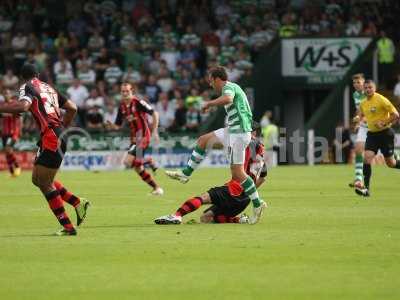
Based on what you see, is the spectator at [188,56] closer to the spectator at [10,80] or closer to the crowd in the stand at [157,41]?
the crowd in the stand at [157,41]

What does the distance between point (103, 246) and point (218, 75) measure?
333 centimetres

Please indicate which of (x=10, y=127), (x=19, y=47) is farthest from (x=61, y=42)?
(x=10, y=127)

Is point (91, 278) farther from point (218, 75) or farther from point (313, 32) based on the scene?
point (313, 32)

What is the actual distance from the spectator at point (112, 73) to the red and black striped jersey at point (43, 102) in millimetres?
23524

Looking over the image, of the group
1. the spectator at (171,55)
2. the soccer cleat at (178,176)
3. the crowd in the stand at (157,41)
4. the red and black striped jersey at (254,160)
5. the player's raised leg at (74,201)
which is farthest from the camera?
the spectator at (171,55)

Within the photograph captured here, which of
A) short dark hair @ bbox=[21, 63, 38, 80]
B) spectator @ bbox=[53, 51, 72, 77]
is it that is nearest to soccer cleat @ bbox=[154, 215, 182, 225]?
short dark hair @ bbox=[21, 63, 38, 80]

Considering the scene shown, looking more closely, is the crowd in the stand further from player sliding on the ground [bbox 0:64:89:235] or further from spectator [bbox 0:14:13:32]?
player sliding on the ground [bbox 0:64:89:235]

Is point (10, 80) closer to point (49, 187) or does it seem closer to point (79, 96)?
point (79, 96)

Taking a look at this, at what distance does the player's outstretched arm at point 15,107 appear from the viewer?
41.4 feet

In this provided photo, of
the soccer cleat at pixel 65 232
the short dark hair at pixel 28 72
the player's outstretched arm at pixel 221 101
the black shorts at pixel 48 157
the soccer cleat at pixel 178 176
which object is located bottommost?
the soccer cleat at pixel 65 232

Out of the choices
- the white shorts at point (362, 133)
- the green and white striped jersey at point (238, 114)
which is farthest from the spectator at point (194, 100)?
the green and white striped jersey at point (238, 114)

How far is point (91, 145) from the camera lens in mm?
35188

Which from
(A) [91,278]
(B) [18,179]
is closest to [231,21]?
(B) [18,179]

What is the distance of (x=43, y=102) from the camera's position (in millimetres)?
13539
